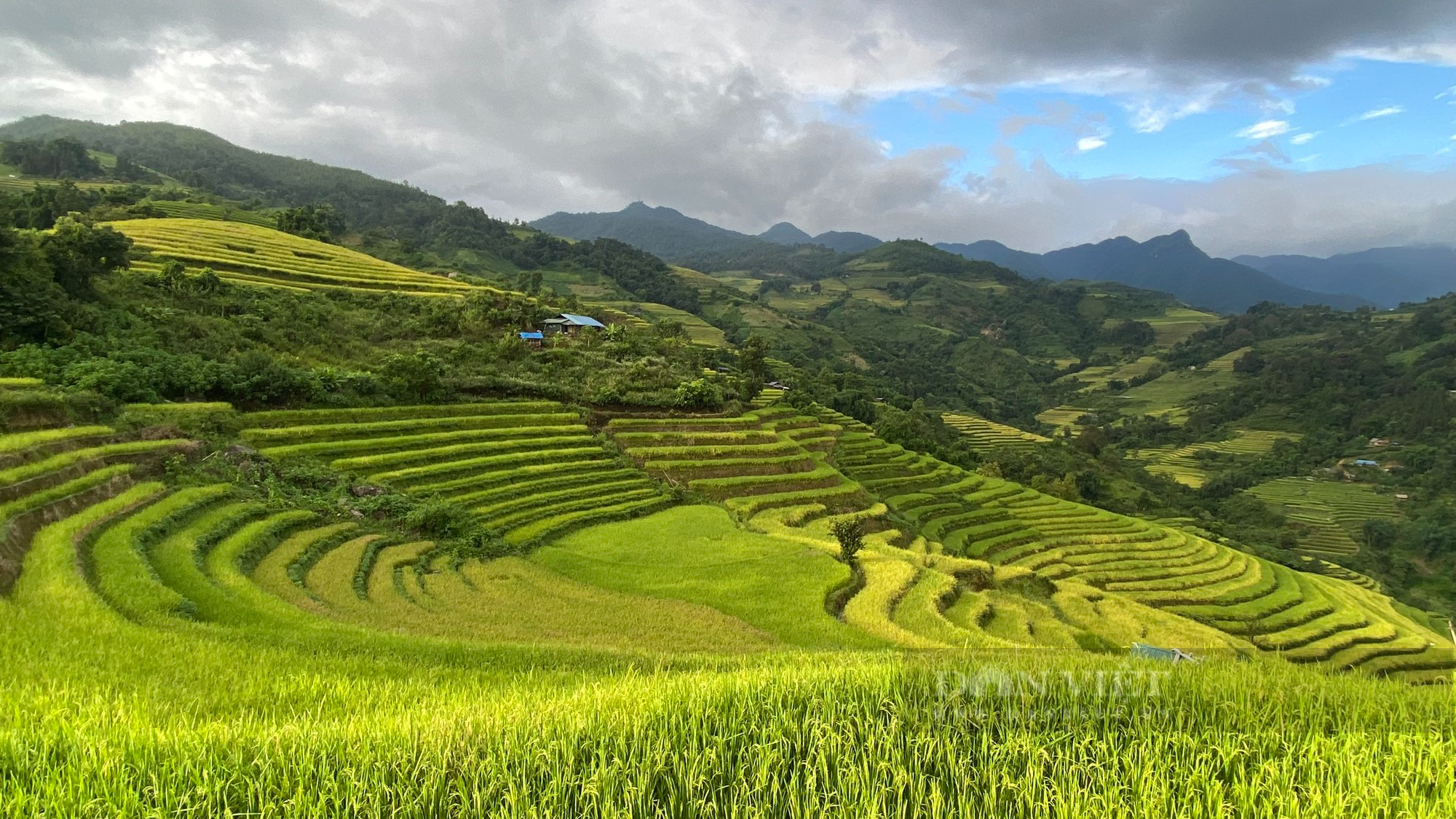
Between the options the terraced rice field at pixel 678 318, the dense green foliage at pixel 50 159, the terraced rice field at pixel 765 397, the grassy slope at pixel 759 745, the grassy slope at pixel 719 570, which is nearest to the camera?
the grassy slope at pixel 759 745

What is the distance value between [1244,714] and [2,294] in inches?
1302

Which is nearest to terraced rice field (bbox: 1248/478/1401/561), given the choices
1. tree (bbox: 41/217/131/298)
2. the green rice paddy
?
the green rice paddy

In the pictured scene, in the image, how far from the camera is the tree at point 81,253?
25.6 metres

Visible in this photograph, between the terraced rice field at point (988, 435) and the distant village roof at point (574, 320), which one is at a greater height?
the distant village roof at point (574, 320)

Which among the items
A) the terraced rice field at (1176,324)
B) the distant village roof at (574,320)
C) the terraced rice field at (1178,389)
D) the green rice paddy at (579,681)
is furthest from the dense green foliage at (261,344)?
the terraced rice field at (1176,324)

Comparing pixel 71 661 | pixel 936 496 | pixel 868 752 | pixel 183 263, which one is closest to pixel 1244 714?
pixel 868 752

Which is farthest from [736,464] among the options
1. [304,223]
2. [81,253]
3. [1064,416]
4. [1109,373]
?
[1109,373]

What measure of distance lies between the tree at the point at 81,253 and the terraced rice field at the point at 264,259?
904cm

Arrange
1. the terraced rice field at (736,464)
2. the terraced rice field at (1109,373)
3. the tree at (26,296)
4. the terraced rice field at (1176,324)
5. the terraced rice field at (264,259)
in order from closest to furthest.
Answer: the tree at (26,296) → the terraced rice field at (736,464) → the terraced rice field at (264,259) → the terraced rice field at (1109,373) → the terraced rice field at (1176,324)

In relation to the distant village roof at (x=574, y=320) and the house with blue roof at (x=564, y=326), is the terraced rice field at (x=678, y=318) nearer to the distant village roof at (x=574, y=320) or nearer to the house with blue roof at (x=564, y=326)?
the distant village roof at (x=574, y=320)

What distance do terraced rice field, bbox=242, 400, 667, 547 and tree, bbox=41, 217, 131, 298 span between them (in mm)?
11761

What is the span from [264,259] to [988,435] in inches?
3174

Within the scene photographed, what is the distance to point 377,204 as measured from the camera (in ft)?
467

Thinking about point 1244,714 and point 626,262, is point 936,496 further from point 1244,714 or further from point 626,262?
point 626,262
